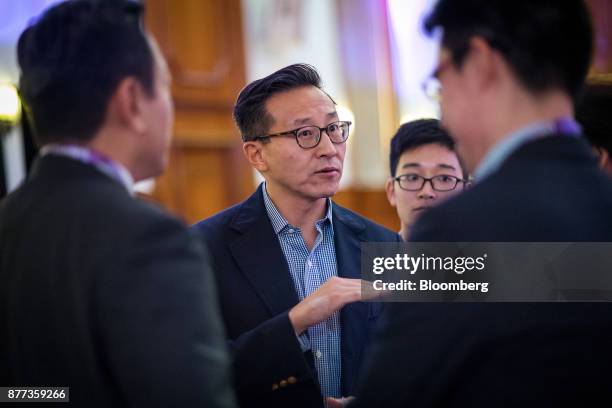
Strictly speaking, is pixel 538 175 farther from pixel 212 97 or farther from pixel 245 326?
pixel 212 97

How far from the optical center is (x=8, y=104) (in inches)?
182

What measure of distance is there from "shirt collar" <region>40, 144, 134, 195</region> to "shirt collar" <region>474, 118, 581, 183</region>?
62cm

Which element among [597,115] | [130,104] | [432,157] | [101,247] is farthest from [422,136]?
[101,247]

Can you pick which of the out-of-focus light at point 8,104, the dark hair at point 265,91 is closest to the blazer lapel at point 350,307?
the dark hair at point 265,91

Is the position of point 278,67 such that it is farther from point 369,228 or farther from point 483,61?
point 483,61

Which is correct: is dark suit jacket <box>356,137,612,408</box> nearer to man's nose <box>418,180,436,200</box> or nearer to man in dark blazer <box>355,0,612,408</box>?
man in dark blazer <box>355,0,612,408</box>

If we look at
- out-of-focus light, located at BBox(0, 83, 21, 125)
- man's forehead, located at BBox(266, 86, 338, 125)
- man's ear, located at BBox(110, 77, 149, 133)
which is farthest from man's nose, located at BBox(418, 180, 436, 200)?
out-of-focus light, located at BBox(0, 83, 21, 125)

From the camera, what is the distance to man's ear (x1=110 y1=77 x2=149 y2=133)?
1.30 metres

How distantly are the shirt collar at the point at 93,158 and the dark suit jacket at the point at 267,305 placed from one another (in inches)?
27.9

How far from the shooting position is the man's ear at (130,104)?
130 centimetres

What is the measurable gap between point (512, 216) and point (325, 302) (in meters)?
0.75

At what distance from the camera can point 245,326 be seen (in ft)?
6.54

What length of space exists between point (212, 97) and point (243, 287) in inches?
182

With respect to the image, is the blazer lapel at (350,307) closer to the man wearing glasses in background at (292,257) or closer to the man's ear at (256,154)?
the man wearing glasses in background at (292,257)
